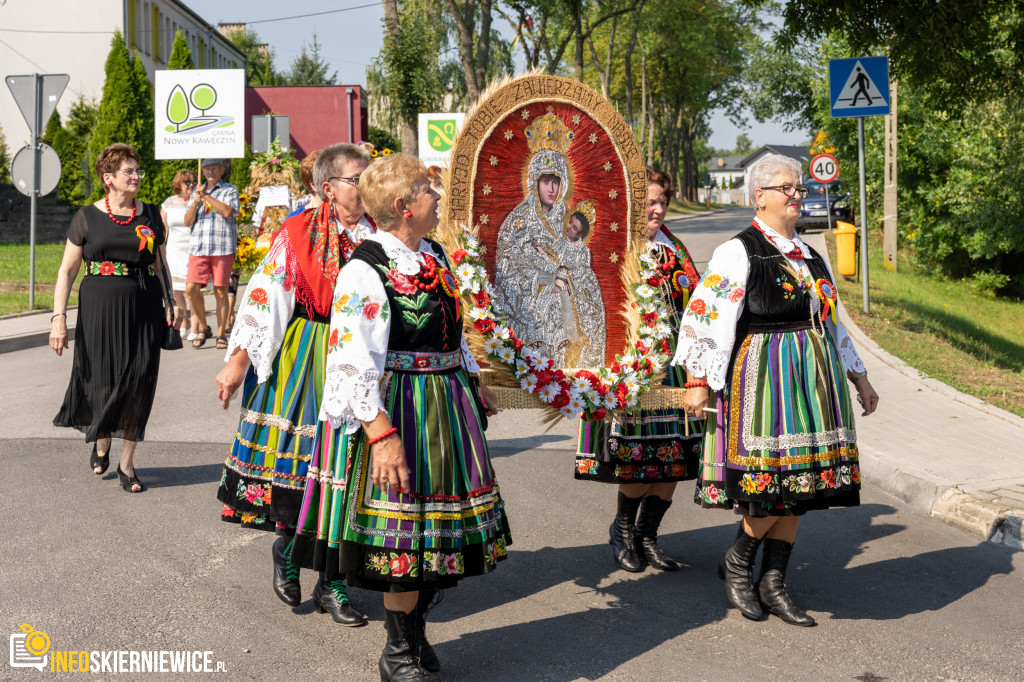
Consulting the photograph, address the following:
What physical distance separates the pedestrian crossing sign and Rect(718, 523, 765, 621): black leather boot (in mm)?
8218

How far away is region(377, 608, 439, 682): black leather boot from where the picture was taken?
3.76m

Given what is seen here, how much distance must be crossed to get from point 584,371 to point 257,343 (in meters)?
1.34

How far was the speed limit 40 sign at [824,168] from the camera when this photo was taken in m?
19.7

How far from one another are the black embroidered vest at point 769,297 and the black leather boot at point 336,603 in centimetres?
199

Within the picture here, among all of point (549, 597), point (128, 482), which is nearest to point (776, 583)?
point (549, 597)

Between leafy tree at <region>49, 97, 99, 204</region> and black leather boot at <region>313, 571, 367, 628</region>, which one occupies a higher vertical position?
leafy tree at <region>49, 97, 99, 204</region>

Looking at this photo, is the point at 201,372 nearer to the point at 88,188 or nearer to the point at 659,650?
the point at 659,650

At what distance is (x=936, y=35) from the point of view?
9484mm

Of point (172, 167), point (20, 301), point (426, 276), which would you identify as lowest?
point (426, 276)

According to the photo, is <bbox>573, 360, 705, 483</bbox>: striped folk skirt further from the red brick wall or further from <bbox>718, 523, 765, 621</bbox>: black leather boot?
the red brick wall

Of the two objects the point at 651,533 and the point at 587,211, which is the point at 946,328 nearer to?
the point at 651,533

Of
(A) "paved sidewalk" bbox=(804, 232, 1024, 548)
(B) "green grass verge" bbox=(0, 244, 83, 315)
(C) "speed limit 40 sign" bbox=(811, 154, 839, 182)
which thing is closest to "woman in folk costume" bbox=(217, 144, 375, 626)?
(A) "paved sidewalk" bbox=(804, 232, 1024, 548)

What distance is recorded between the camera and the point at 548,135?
14.0ft
